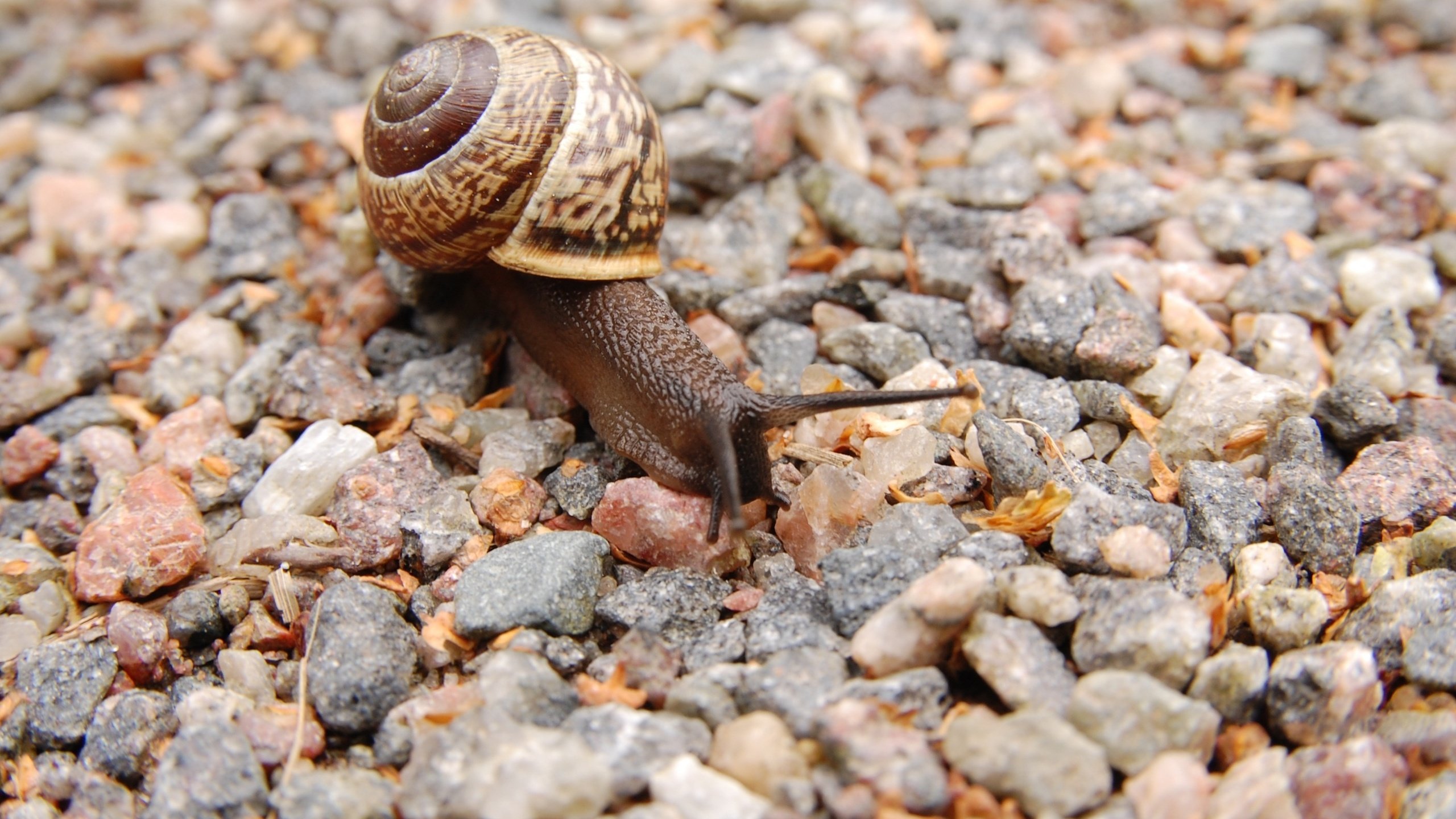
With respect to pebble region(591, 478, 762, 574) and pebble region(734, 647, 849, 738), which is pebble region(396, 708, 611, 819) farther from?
pebble region(591, 478, 762, 574)

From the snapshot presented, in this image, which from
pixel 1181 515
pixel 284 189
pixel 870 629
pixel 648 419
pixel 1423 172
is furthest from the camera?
pixel 284 189

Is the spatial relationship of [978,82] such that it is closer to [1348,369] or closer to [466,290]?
[1348,369]

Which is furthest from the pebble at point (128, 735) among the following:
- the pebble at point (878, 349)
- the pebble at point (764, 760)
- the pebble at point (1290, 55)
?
the pebble at point (1290, 55)

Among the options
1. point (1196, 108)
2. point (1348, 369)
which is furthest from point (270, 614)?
point (1196, 108)

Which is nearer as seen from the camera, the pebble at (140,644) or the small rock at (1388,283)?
the pebble at (140,644)

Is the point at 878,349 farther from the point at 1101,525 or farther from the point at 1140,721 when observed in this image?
the point at 1140,721

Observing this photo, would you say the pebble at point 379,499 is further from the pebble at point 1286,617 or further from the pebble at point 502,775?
the pebble at point 1286,617
